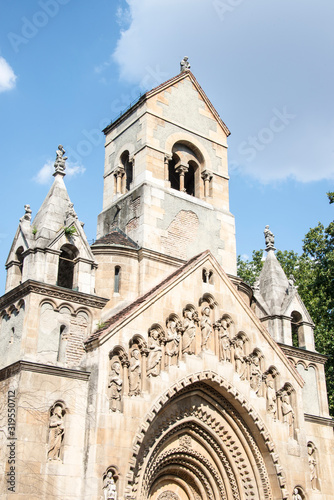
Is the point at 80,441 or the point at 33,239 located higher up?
the point at 33,239

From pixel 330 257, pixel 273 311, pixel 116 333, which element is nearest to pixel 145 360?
pixel 116 333

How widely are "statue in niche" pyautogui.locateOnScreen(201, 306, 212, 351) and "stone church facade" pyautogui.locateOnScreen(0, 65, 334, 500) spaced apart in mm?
66

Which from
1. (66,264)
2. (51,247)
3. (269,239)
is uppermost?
(269,239)

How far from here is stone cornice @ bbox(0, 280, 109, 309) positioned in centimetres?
1878

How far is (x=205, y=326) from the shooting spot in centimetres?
2097

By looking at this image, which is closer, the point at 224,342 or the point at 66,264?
the point at 224,342

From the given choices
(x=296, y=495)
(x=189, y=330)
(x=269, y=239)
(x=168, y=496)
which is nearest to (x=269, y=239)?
(x=269, y=239)

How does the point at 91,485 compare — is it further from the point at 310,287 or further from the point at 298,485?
the point at 310,287

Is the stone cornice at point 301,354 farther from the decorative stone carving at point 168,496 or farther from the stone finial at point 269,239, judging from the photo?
the decorative stone carving at point 168,496

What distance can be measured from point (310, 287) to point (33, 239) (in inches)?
473

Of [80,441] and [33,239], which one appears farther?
[33,239]

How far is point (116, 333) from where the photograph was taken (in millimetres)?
18656

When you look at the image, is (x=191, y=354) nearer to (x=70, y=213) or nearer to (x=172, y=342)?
(x=172, y=342)

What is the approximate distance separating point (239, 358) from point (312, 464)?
5119 millimetres
